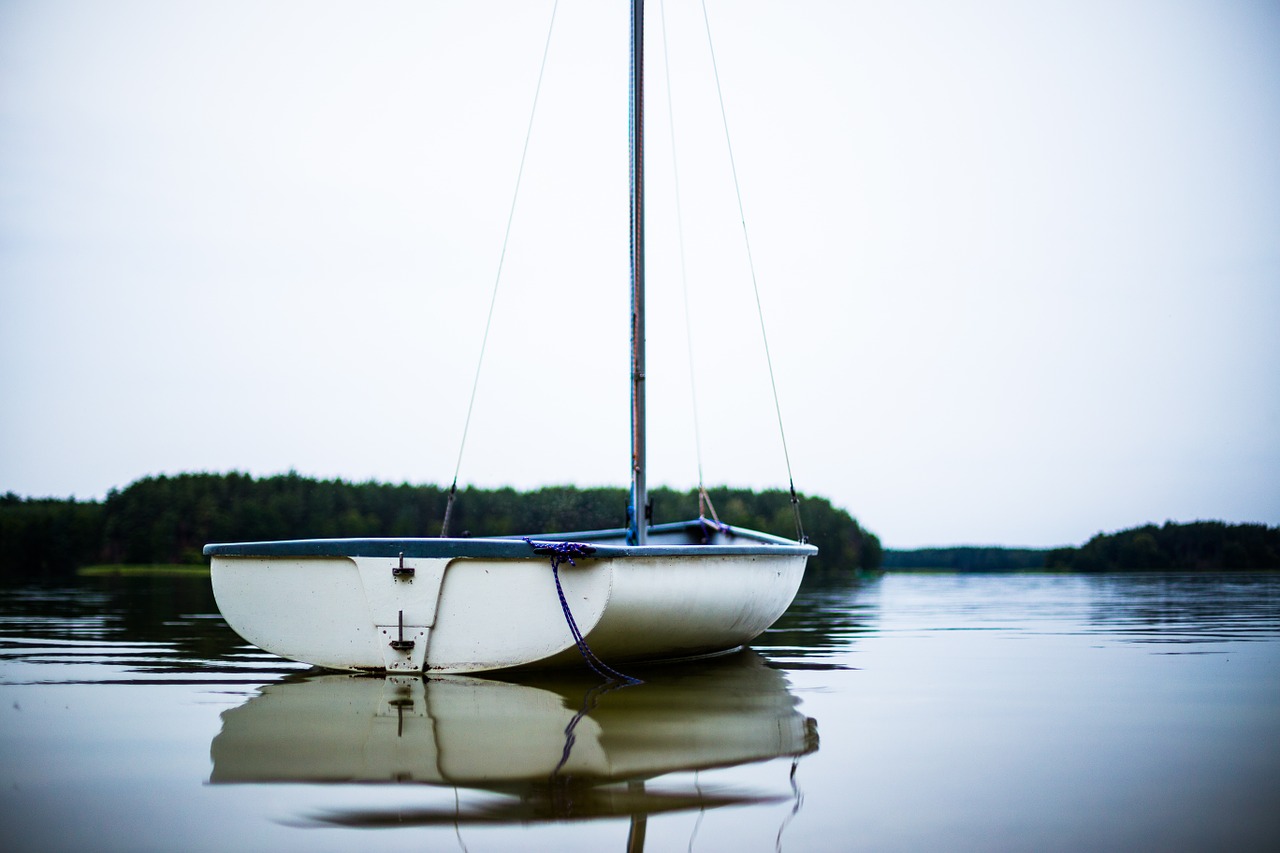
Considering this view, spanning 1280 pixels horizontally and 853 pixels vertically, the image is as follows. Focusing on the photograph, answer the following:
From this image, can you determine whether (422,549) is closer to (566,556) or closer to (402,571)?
(402,571)

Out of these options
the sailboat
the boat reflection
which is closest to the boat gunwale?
the sailboat

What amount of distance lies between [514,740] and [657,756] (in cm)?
68

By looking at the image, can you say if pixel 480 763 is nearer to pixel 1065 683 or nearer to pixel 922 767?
pixel 922 767

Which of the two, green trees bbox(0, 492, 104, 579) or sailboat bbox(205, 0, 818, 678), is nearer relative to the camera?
sailboat bbox(205, 0, 818, 678)

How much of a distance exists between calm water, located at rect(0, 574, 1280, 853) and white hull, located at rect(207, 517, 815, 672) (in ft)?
0.72

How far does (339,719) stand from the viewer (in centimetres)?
532

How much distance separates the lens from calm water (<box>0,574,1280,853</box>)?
3.27 metres

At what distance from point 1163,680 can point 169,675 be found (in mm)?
6137

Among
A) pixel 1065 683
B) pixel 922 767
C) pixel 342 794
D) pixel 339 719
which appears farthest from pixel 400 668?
pixel 1065 683

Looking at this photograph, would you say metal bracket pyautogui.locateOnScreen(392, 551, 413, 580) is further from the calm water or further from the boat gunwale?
the calm water

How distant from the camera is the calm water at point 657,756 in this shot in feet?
10.7

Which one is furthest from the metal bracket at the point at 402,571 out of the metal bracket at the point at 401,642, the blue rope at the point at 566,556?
the blue rope at the point at 566,556

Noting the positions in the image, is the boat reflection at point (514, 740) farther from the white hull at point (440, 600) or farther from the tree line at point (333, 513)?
the tree line at point (333, 513)

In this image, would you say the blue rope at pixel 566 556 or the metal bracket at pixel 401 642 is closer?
the blue rope at pixel 566 556
